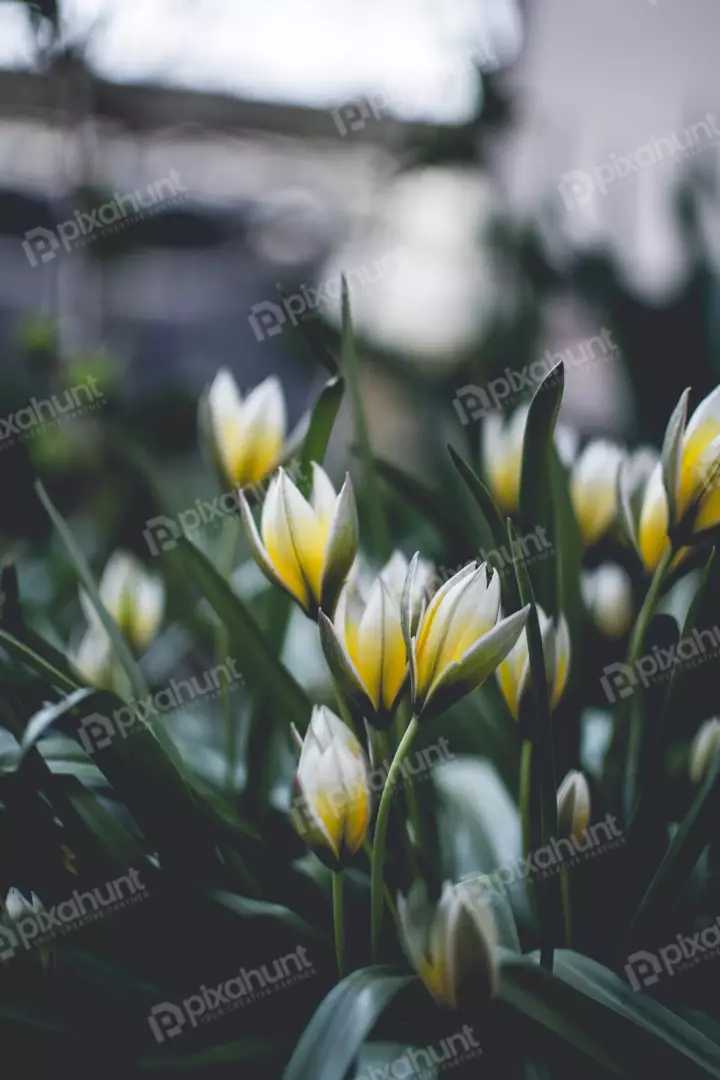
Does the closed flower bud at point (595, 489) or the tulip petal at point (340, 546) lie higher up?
the tulip petal at point (340, 546)

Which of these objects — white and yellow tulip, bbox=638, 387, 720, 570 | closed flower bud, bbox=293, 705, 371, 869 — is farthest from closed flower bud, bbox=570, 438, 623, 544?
closed flower bud, bbox=293, 705, 371, 869

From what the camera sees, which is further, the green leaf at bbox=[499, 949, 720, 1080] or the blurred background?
the blurred background

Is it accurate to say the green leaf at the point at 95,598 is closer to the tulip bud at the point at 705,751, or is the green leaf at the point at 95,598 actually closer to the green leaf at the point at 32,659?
the green leaf at the point at 32,659

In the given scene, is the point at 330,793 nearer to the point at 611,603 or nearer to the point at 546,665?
the point at 546,665

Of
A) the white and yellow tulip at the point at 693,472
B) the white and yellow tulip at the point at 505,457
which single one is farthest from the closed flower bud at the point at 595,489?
the white and yellow tulip at the point at 693,472

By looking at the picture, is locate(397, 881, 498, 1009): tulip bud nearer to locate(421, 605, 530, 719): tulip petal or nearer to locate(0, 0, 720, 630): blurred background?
locate(421, 605, 530, 719): tulip petal
